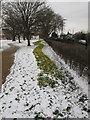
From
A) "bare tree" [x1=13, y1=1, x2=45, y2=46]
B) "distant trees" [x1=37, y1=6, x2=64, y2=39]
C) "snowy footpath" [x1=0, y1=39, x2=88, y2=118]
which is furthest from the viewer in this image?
"distant trees" [x1=37, y1=6, x2=64, y2=39]

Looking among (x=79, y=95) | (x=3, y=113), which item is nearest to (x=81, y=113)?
(x=79, y=95)

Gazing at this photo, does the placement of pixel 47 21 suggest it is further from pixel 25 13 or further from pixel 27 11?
pixel 25 13

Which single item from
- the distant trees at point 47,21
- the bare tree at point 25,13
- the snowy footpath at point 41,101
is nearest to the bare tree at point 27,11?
the bare tree at point 25,13

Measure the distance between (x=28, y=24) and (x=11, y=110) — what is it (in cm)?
1815

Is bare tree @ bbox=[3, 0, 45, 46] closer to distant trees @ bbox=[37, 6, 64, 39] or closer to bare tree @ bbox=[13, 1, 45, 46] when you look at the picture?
bare tree @ bbox=[13, 1, 45, 46]

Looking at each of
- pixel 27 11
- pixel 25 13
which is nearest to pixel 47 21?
pixel 27 11

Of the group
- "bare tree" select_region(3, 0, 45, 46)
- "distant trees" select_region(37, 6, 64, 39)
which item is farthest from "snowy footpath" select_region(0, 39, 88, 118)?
"distant trees" select_region(37, 6, 64, 39)

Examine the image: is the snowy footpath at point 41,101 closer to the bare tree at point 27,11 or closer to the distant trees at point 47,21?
the bare tree at point 27,11

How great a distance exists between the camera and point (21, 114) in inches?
118

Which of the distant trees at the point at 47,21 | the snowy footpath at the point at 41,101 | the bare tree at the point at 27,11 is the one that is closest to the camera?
the snowy footpath at the point at 41,101

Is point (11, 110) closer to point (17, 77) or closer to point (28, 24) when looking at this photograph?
point (17, 77)

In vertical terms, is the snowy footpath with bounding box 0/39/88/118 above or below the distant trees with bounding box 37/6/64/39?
below

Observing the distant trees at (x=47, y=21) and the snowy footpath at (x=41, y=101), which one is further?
the distant trees at (x=47, y=21)

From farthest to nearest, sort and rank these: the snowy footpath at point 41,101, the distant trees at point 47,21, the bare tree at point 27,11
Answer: the distant trees at point 47,21 → the bare tree at point 27,11 → the snowy footpath at point 41,101
